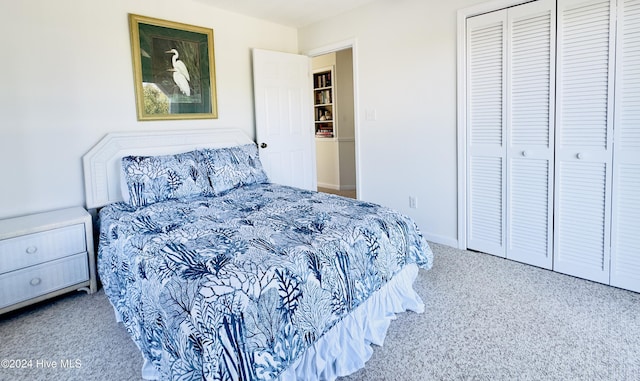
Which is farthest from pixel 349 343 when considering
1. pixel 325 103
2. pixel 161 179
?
pixel 325 103

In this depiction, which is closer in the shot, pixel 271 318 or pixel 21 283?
pixel 271 318

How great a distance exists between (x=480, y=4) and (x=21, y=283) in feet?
12.5

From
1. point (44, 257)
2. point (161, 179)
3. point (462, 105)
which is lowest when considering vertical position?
point (44, 257)

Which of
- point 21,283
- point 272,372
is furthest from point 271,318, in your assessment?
point 21,283

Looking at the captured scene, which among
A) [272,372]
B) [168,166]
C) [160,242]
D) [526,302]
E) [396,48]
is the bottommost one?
[526,302]

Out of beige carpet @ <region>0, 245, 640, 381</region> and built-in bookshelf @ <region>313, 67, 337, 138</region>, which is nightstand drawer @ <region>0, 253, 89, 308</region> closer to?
beige carpet @ <region>0, 245, 640, 381</region>

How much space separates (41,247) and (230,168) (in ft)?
4.64

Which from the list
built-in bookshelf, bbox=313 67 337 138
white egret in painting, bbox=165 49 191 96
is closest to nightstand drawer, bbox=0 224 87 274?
white egret in painting, bbox=165 49 191 96

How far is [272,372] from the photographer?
4.46 feet

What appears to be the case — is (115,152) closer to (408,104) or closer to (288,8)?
(288,8)

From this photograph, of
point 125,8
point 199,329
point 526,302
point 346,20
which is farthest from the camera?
point 346,20

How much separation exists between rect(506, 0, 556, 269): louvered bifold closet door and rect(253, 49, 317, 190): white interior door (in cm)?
220

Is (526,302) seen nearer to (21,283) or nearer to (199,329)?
(199,329)

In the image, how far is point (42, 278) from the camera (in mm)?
2484
